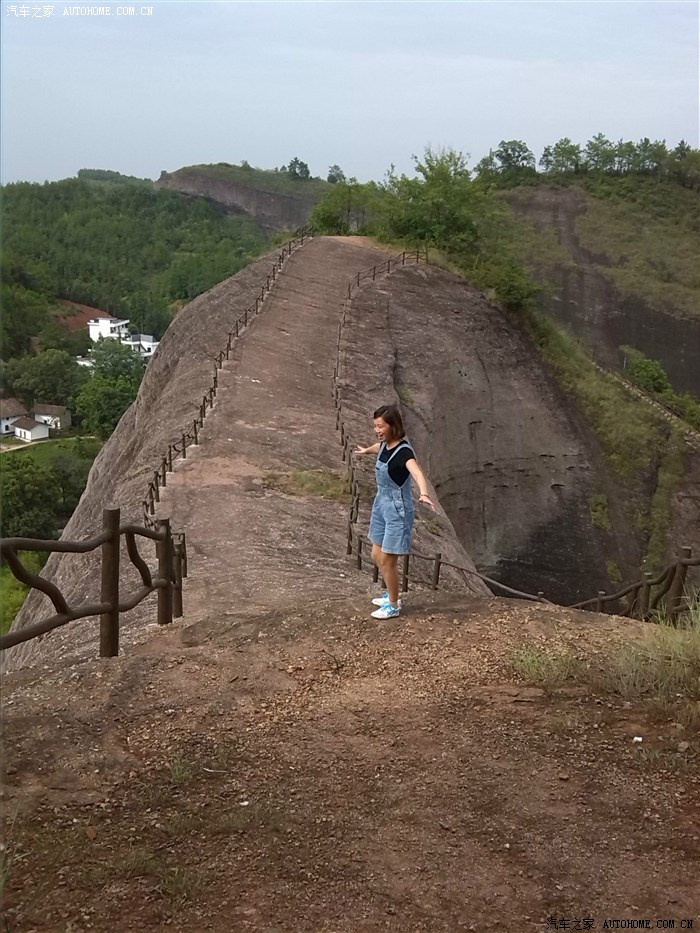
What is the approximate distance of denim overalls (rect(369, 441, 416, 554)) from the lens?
6109mm

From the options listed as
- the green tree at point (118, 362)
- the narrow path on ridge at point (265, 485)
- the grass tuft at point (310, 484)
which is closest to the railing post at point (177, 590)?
the narrow path on ridge at point (265, 485)

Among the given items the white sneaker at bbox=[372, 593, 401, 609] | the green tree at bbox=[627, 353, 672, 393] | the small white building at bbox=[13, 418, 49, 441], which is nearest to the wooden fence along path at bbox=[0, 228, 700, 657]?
the white sneaker at bbox=[372, 593, 401, 609]

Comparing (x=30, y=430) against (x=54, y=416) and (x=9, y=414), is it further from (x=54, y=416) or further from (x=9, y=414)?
(x=54, y=416)

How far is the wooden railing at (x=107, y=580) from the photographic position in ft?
13.9

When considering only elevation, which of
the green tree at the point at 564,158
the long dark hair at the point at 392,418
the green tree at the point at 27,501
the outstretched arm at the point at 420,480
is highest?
the green tree at the point at 564,158

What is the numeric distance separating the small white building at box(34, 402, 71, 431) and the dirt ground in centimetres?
6446

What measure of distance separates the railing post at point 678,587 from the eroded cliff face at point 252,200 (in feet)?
287

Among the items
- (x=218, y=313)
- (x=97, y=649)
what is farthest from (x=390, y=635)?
(x=218, y=313)

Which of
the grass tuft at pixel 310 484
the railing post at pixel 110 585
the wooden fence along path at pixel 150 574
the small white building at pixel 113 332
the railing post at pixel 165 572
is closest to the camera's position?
the wooden fence along path at pixel 150 574

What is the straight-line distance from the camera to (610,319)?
47.7 m

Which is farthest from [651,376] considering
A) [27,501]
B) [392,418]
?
[392,418]

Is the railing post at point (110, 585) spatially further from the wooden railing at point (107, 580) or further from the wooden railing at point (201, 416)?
the wooden railing at point (201, 416)

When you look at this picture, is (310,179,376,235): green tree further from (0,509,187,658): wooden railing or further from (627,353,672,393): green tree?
(0,509,187,658): wooden railing

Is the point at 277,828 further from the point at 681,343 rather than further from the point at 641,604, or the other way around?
the point at 681,343
